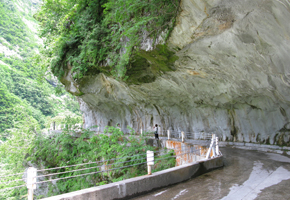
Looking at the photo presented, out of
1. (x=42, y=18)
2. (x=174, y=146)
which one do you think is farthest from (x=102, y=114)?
(x=174, y=146)

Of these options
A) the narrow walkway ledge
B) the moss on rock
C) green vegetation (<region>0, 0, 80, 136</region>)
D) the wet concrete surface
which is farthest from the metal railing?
green vegetation (<region>0, 0, 80, 136</region>)

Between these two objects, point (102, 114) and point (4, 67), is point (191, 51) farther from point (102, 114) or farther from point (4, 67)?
point (4, 67)

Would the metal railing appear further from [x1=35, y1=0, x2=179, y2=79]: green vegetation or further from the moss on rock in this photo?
[x1=35, y1=0, x2=179, y2=79]: green vegetation

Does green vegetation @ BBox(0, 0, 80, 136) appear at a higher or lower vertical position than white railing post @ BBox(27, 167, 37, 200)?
higher

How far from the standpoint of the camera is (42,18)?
77.1ft

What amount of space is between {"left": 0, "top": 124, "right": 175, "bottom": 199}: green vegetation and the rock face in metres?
5.02

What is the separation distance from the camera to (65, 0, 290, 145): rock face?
6.63m

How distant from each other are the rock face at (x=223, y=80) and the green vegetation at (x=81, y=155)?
5.02 m

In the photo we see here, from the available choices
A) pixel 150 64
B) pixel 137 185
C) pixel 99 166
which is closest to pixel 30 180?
pixel 99 166

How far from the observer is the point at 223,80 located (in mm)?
12086

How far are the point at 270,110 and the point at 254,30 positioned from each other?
7.89 meters

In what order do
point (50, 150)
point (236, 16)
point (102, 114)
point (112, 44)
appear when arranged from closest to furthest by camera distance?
1. point (236, 16)
2. point (112, 44)
3. point (50, 150)
4. point (102, 114)

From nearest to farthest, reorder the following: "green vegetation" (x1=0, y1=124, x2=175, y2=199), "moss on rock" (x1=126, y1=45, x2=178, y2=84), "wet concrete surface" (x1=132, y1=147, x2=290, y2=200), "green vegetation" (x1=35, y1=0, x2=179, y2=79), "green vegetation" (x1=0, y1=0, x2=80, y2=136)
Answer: "wet concrete surface" (x1=132, y1=147, x2=290, y2=200)
"green vegetation" (x1=35, y1=0, x2=179, y2=79)
"moss on rock" (x1=126, y1=45, x2=178, y2=84)
"green vegetation" (x1=0, y1=124, x2=175, y2=199)
"green vegetation" (x1=0, y1=0, x2=80, y2=136)

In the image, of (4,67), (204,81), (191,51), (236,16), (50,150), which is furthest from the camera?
(4,67)
